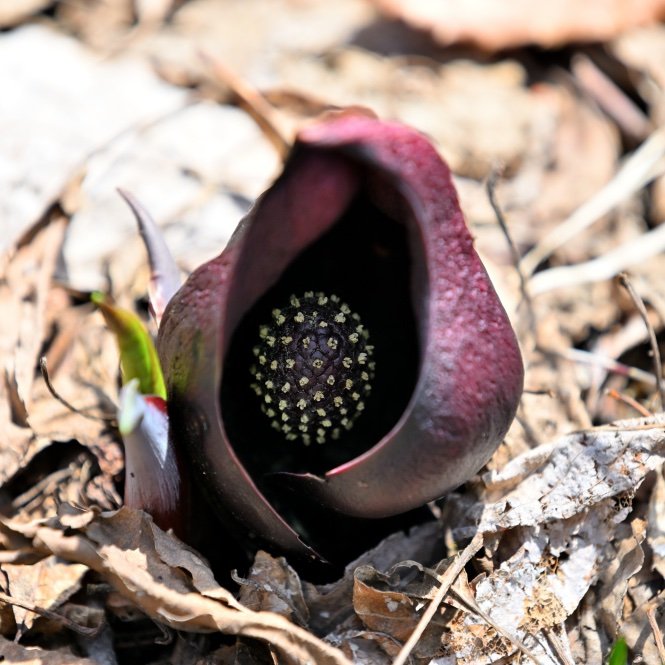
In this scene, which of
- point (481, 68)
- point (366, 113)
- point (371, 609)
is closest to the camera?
point (366, 113)

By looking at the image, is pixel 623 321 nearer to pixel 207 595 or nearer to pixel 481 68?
pixel 481 68

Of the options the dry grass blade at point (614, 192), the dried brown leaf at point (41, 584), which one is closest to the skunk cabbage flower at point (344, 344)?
the dried brown leaf at point (41, 584)

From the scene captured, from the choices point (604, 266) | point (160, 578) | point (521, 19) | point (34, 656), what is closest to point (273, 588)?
point (160, 578)

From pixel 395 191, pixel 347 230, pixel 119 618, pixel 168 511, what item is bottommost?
pixel 119 618

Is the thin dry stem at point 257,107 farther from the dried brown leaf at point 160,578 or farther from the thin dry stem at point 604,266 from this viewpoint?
the dried brown leaf at point 160,578

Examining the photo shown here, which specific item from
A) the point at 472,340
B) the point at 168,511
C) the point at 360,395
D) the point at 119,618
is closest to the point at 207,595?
the point at 168,511

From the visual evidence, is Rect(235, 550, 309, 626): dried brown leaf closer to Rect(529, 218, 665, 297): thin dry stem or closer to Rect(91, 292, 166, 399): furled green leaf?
Rect(91, 292, 166, 399): furled green leaf
